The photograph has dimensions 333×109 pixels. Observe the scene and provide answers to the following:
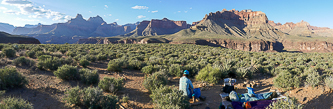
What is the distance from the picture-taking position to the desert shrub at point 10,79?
474cm

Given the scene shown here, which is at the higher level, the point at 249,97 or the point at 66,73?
the point at 66,73

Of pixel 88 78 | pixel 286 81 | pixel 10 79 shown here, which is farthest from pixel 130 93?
pixel 286 81

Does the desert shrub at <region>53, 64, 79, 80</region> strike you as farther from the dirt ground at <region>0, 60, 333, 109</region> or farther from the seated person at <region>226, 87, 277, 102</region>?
the seated person at <region>226, 87, 277, 102</region>

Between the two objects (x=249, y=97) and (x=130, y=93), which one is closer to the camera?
(x=249, y=97)

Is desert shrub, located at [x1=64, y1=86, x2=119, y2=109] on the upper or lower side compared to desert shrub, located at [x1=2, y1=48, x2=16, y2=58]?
lower

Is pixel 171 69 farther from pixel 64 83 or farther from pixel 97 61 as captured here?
pixel 97 61

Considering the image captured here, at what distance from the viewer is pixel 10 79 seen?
4.86 metres

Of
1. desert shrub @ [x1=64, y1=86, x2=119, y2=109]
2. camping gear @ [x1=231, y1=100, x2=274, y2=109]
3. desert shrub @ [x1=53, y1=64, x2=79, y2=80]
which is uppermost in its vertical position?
desert shrub @ [x1=53, y1=64, x2=79, y2=80]

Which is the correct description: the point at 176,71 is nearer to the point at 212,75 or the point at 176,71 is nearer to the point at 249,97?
the point at 212,75

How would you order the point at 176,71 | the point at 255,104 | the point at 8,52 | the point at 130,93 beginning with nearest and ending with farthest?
the point at 255,104, the point at 130,93, the point at 176,71, the point at 8,52

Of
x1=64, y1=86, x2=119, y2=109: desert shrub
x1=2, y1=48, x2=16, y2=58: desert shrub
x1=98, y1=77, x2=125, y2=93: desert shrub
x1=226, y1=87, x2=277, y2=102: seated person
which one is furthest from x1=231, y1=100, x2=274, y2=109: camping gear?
x1=2, y1=48, x2=16, y2=58: desert shrub

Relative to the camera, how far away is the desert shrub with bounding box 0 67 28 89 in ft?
15.5

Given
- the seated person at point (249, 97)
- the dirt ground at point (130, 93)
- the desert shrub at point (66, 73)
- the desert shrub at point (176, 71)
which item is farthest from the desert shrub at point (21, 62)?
the seated person at point (249, 97)

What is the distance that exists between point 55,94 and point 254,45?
94.0 metres
